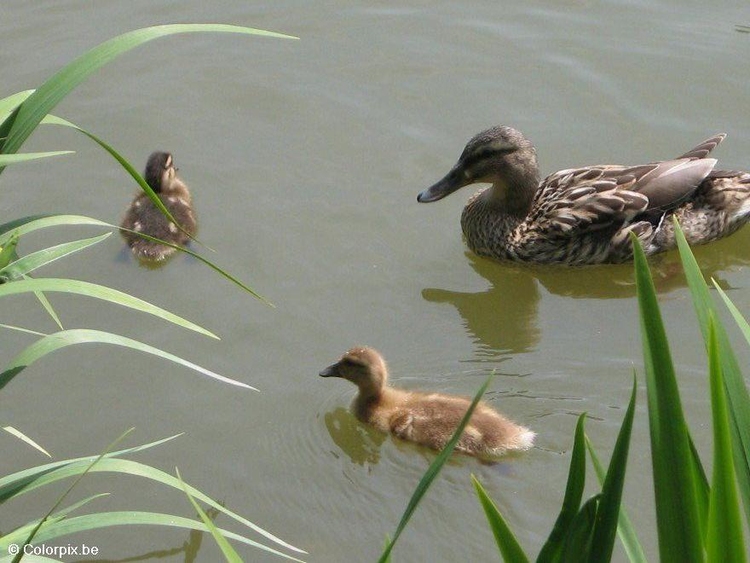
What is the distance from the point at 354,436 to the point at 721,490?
289cm

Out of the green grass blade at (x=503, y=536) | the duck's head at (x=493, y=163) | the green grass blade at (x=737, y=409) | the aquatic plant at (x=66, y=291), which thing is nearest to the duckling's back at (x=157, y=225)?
the duck's head at (x=493, y=163)

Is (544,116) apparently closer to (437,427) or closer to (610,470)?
(437,427)

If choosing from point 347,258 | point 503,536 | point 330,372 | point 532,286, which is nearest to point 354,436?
point 330,372

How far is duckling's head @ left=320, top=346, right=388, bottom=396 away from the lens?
14.6ft

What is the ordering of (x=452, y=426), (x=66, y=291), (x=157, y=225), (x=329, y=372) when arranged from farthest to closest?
(x=157, y=225) → (x=329, y=372) → (x=452, y=426) → (x=66, y=291)

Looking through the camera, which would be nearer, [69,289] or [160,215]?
[69,289]

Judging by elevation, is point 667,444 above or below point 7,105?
below

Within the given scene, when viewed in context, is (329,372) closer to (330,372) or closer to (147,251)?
(330,372)

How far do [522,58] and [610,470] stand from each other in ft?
17.1

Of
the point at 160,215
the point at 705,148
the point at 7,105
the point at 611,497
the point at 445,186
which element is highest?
the point at 7,105

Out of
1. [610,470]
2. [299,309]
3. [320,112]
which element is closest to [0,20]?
[320,112]

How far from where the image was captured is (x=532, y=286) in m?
5.71

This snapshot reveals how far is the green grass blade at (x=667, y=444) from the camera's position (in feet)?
6.07

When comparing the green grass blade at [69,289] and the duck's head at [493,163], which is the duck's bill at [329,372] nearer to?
the duck's head at [493,163]
